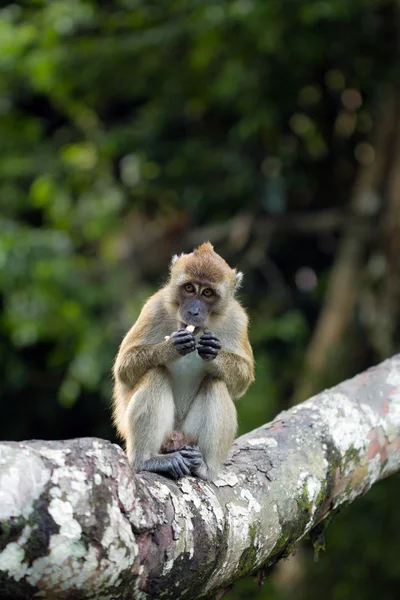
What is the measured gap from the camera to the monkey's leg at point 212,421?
4746 millimetres

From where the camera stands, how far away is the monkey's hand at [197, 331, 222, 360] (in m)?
4.97

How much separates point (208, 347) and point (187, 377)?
1.45 ft

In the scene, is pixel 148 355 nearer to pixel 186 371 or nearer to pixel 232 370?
pixel 186 371

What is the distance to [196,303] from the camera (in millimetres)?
5367

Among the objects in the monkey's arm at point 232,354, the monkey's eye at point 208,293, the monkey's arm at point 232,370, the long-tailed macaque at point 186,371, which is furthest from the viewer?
the monkey's eye at point 208,293

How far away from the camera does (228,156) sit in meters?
11.2

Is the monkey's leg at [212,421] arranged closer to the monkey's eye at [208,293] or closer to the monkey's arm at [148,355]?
the monkey's arm at [148,355]

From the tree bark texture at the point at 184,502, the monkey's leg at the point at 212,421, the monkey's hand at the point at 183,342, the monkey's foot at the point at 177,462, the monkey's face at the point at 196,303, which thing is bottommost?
the tree bark texture at the point at 184,502

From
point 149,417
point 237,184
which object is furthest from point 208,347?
point 237,184

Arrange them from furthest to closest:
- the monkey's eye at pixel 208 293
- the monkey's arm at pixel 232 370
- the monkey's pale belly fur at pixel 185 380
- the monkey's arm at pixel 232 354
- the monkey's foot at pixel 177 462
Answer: the monkey's eye at pixel 208 293
the monkey's pale belly fur at pixel 185 380
the monkey's arm at pixel 232 370
the monkey's arm at pixel 232 354
the monkey's foot at pixel 177 462

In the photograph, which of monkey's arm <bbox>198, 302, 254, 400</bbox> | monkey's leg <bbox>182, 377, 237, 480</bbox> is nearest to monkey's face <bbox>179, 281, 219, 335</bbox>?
monkey's arm <bbox>198, 302, 254, 400</bbox>

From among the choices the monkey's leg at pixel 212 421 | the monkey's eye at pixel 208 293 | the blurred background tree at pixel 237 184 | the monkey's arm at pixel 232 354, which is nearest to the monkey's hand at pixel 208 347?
the monkey's arm at pixel 232 354

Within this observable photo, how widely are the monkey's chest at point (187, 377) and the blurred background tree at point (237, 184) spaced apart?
4.55 meters

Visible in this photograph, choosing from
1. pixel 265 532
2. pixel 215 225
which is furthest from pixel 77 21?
pixel 265 532
